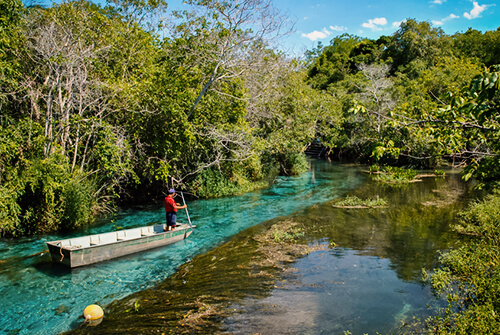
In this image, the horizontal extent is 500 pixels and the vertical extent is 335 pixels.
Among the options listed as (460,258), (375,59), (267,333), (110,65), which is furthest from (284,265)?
(375,59)

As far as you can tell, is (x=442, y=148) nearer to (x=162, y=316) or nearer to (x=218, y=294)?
(x=218, y=294)

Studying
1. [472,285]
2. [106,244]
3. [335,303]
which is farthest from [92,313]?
[472,285]

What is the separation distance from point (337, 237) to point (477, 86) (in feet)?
34.6

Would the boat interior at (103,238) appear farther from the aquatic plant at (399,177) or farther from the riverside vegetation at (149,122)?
the aquatic plant at (399,177)

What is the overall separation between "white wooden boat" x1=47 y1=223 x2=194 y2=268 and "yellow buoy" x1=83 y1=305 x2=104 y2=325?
10.4ft

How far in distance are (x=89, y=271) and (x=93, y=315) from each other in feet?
11.0

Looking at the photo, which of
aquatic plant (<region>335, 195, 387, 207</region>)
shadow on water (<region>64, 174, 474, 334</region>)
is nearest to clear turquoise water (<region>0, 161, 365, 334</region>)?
shadow on water (<region>64, 174, 474, 334</region>)

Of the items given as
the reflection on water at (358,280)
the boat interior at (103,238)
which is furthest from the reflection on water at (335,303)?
the boat interior at (103,238)

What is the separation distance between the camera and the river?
7.57m

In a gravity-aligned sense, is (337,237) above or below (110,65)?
below

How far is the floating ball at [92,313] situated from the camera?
7.68 meters

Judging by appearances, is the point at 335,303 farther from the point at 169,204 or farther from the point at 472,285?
the point at 169,204

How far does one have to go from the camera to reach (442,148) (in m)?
6.80

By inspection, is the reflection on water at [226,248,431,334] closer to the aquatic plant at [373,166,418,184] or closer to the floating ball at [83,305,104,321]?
the floating ball at [83,305,104,321]
